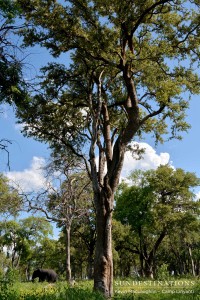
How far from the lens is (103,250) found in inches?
601

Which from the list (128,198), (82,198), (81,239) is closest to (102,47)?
(82,198)

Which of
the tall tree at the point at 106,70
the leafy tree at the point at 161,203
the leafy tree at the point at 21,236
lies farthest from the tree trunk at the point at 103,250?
the leafy tree at the point at 21,236

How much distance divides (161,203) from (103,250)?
88.2ft

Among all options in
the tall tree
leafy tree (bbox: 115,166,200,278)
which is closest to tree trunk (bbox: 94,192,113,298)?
the tall tree

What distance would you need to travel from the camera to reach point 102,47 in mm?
15844

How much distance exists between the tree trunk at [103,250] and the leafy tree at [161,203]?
2476 cm

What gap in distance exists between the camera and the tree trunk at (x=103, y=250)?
14732 millimetres

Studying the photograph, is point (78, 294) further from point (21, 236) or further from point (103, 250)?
point (21, 236)

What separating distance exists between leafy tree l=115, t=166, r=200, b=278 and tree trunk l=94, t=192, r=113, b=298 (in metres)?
24.8

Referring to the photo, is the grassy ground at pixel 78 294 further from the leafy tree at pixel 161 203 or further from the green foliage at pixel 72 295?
the leafy tree at pixel 161 203

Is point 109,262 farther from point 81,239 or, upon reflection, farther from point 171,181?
point 81,239

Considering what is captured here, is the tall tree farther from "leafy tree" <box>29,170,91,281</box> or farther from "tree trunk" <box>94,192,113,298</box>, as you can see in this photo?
"leafy tree" <box>29,170,91,281</box>

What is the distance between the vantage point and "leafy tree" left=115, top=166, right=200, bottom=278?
40188 millimetres

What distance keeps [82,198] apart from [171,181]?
15363 mm
